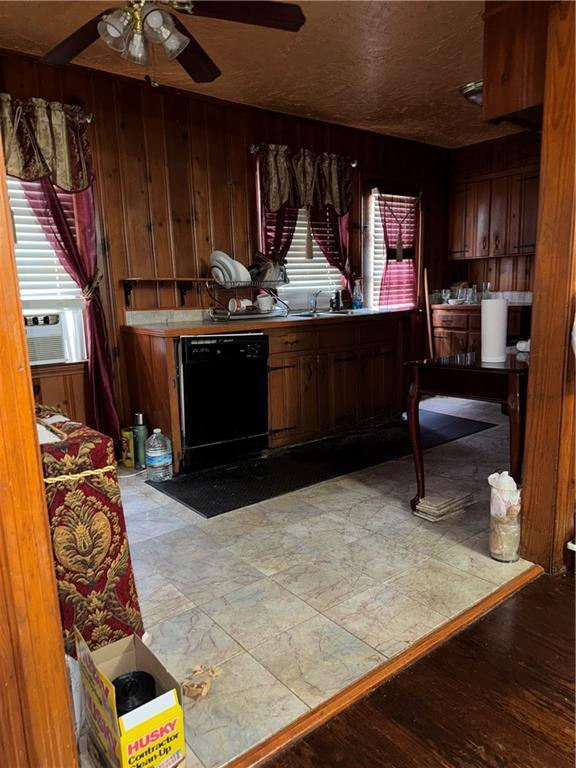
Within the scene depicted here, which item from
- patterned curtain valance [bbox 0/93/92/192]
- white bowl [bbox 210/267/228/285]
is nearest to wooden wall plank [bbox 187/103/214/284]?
white bowl [bbox 210/267/228/285]

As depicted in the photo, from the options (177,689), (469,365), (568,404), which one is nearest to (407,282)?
(469,365)

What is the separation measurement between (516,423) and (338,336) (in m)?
2.20

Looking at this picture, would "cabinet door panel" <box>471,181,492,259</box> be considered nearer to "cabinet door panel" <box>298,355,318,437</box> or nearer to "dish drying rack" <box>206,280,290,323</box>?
"dish drying rack" <box>206,280,290,323</box>

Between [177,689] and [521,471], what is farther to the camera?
[521,471]

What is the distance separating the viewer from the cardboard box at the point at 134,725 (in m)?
1.21

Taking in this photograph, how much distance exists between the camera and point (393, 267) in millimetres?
5875

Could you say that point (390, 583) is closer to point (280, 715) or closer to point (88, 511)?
point (280, 715)

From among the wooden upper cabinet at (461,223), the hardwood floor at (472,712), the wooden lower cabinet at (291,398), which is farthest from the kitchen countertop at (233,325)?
the hardwood floor at (472,712)

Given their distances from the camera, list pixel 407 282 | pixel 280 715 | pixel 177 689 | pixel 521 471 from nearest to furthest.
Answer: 1. pixel 177 689
2. pixel 280 715
3. pixel 521 471
4. pixel 407 282

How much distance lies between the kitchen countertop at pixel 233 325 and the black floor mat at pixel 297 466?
3.08 feet

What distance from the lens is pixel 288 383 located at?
4.15 metres

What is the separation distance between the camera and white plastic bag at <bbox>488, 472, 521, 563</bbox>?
2.32 m

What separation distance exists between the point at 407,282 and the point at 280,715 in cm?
512

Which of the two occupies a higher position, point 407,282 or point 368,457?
point 407,282
